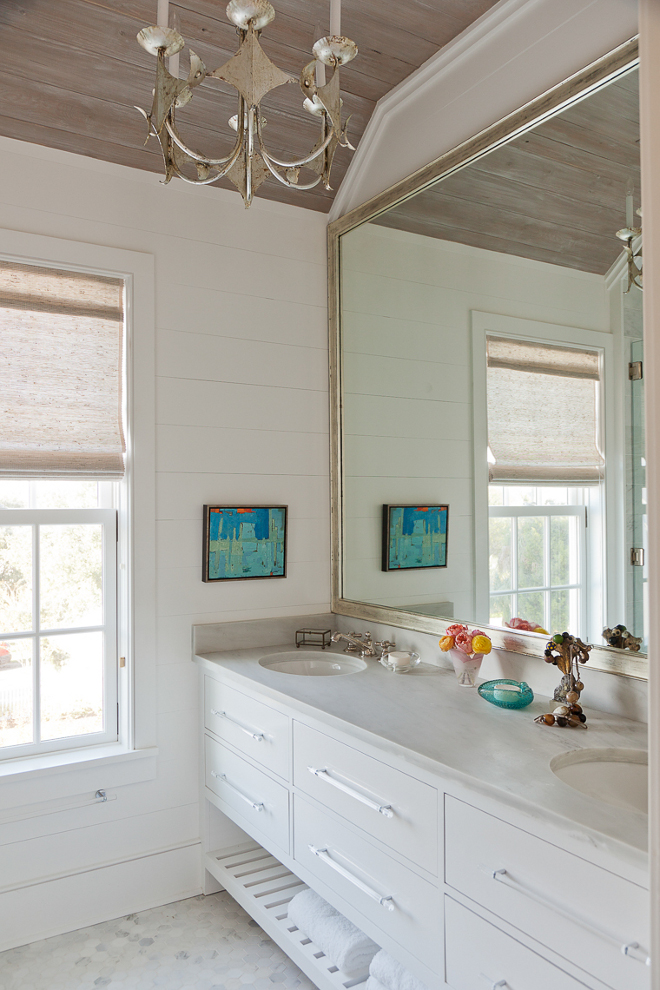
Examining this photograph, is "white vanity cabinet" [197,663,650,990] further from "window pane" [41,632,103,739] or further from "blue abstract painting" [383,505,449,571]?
"blue abstract painting" [383,505,449,571]

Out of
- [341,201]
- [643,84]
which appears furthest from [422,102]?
[643,84]

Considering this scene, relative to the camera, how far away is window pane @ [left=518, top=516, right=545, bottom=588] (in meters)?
1.90

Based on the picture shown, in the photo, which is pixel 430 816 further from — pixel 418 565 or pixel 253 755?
pixel 418 565

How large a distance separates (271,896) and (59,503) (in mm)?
1456

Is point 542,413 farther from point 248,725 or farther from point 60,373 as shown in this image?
point 60,373

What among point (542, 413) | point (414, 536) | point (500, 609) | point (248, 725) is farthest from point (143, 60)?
point (248, 725)

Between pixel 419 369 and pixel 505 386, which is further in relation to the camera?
pixel 419 369

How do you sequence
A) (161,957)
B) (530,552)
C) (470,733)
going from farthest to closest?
Result: (161,957) < (530,552) < (470,733)

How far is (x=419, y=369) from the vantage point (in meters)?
2.39

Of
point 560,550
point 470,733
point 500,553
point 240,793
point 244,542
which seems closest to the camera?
point 470,733

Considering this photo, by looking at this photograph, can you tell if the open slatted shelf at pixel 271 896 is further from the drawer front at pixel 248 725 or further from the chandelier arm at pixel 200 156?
the chandelier arm at pixel 200 156

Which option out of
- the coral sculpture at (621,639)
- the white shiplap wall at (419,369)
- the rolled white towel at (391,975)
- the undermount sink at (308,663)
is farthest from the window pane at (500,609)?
the rolled white towel at (391,975)

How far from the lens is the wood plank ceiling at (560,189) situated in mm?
1657

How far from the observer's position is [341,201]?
2764 mm
